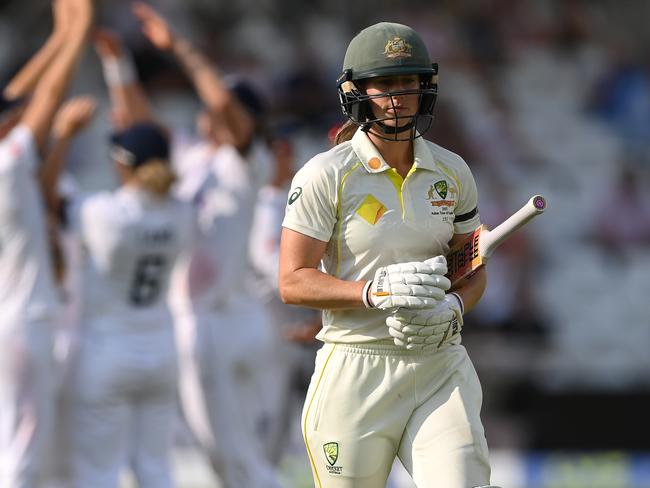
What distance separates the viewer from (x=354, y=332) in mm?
4004

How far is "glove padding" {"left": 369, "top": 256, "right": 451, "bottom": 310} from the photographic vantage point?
3707 mm

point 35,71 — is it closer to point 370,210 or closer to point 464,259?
point 370,210

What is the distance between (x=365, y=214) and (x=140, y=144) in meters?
2.38

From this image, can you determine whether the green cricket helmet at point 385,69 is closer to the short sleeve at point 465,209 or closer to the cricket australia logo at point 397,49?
the cricket australia logo at point 397,49

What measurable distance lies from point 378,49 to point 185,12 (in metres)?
8.11

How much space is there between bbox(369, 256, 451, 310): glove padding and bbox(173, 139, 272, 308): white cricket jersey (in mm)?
3232

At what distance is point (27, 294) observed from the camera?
602cm

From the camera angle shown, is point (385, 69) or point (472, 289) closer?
point (385, 69)

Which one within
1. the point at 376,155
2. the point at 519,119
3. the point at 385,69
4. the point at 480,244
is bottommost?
the point at 480,244

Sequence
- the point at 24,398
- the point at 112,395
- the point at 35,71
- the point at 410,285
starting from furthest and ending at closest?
the point at 35,71
the point at 112,395
the point at 24,398
the point at 410,285

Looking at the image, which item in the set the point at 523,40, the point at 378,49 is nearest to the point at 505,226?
the point at 378,49

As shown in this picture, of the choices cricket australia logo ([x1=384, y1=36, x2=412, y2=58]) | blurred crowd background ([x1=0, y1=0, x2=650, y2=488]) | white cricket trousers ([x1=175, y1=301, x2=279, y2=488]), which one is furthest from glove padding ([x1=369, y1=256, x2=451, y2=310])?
blurred crowd background ([x1=0, y1=0, x2=650, y2=488])

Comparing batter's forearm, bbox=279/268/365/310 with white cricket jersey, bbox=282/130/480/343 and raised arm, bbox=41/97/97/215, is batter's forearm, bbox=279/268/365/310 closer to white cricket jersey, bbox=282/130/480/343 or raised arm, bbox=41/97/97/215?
white cricket jersey, bbox=282/130/480/343

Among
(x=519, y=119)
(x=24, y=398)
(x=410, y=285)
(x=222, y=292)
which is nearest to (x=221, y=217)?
(x=222, y=292)
